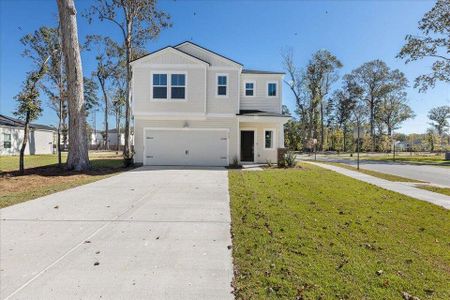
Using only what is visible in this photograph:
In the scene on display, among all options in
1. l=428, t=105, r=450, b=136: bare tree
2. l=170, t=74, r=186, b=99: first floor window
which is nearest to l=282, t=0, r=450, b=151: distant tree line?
l=428, t=105, r=450, b=136: bare tree

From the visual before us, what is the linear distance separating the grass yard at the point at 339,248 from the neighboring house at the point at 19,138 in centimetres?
3014

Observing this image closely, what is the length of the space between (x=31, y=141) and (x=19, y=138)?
1.51 metres

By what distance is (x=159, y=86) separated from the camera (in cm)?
1598

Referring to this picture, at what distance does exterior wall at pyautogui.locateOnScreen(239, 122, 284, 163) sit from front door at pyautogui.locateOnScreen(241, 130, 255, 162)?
0.26m

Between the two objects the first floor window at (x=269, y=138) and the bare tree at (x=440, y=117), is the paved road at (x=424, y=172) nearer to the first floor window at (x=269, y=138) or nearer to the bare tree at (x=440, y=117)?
the first floor window at (x=269, y=138)

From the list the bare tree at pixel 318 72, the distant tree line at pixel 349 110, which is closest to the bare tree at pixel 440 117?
the distant tree line at pixel 349 110

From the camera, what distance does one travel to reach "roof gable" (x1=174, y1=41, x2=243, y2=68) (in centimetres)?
1650

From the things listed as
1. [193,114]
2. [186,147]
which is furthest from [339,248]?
[186,147]

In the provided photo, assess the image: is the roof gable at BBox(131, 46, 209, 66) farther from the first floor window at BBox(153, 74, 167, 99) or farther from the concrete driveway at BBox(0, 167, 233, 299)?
the concrete driveway at BBox(0, 167, 233, 299)

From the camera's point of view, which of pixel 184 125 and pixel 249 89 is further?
pixel 249 89

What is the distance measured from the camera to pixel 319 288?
3020 millimetres

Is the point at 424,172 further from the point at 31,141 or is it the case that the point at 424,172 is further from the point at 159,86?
the point at 31,141

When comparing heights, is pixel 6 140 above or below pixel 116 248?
above

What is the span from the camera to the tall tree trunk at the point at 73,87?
1302cm
